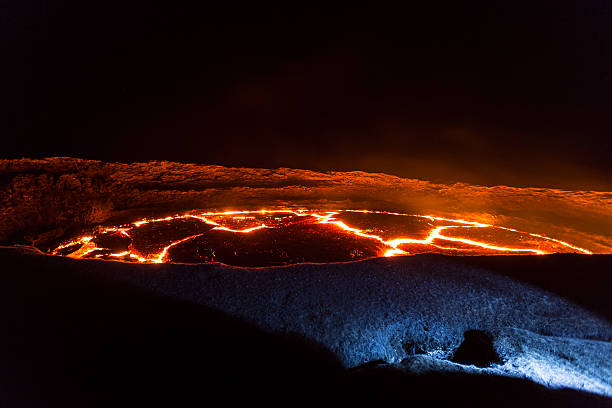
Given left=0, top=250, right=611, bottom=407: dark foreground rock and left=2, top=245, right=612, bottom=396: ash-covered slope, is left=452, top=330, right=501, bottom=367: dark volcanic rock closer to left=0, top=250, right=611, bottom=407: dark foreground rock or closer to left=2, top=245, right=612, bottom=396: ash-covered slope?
left=2, top=245, right=612, bottom=396: ash-covered slope

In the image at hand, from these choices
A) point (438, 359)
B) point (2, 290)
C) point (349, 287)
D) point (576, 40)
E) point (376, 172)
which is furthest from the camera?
point (376, 172)

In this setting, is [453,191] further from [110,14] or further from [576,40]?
[110,14]

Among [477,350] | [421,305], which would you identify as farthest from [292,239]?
[477,350]

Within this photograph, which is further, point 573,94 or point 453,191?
point 453,191

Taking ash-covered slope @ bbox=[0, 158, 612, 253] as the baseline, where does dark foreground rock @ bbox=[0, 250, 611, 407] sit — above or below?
below

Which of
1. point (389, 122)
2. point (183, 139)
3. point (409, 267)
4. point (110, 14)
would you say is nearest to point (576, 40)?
point (389, 122)

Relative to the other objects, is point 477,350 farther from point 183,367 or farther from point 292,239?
point 292,239

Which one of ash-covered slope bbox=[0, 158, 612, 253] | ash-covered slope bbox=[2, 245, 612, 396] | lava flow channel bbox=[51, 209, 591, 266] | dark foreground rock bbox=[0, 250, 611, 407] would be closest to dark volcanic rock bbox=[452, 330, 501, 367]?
ash-covered slope bbox=[2, 245, 612, 396]
